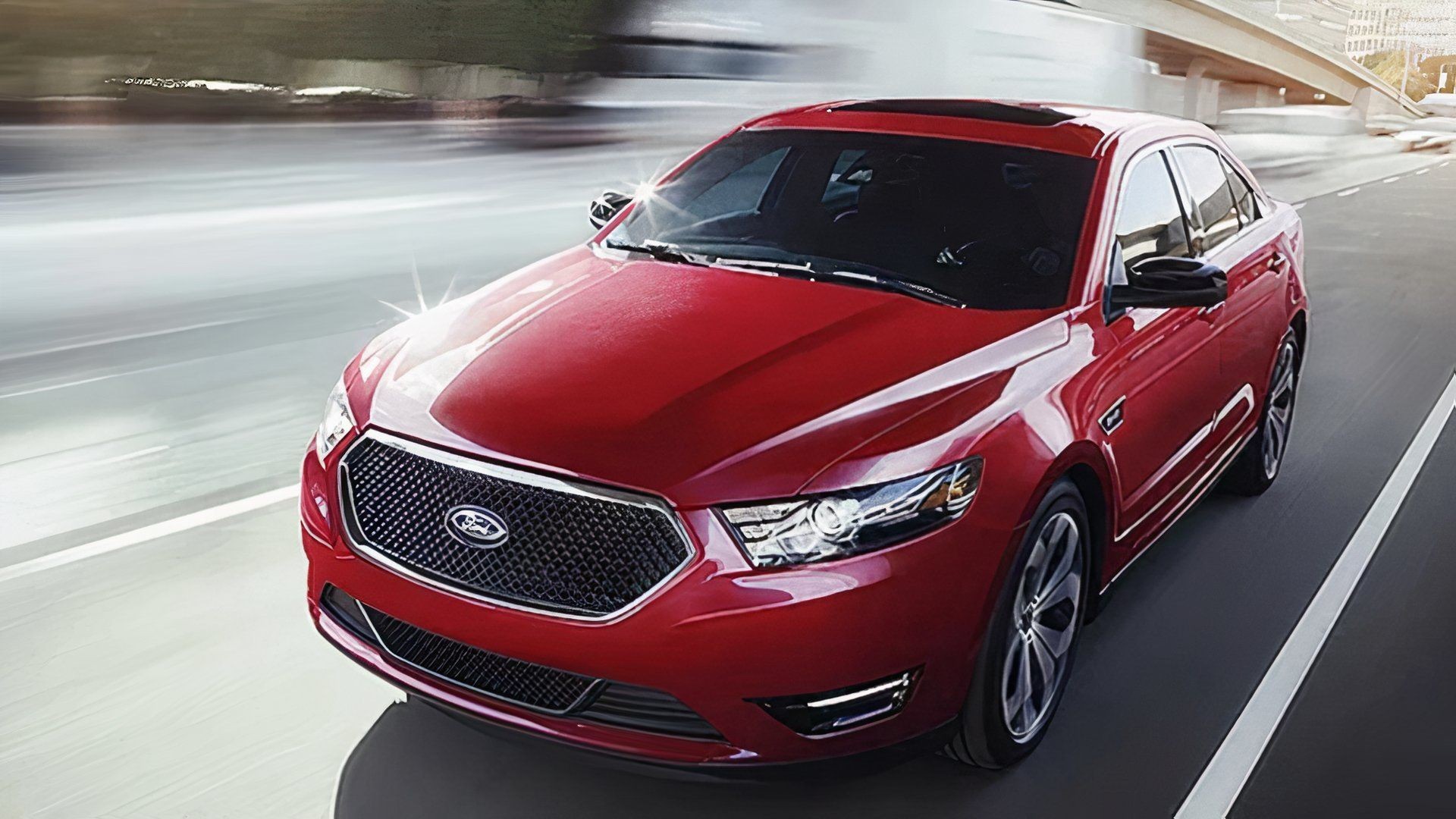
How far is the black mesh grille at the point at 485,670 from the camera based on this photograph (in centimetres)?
312

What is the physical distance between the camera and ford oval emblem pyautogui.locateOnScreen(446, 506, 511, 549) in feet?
10.2

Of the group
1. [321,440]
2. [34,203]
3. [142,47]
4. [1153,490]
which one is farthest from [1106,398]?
[142,47]

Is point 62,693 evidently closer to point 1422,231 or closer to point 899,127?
point 899,127

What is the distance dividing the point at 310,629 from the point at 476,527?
1.51 meters

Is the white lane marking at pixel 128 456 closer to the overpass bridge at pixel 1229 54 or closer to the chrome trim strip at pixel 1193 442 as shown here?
the chrome trim strip at pixel 1193 442

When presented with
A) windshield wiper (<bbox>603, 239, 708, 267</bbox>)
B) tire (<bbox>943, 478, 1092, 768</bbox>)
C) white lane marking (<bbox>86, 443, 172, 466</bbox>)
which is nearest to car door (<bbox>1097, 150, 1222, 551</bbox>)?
tire (<bbox>943, 478, 1092, 768</bbox>)

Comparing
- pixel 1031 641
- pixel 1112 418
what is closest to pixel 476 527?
pixel 1031 641

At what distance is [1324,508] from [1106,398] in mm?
2556

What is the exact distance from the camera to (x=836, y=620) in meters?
3.02

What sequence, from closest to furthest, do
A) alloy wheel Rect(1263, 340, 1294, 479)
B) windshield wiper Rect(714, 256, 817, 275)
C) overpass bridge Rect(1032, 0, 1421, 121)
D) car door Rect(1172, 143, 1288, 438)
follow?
windshield wiper Rect(714, 256, 817, 275) < car door Rect(1172, 143, 1288, 438) < alloy wheel Rect(1263, 340, 1294, 479) < overpass bridge Rect(1032, 0, 1421, 121)

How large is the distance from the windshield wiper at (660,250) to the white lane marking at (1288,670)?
6.83 feet

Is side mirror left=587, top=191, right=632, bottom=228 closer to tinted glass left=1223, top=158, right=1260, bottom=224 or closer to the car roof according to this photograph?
the car roof

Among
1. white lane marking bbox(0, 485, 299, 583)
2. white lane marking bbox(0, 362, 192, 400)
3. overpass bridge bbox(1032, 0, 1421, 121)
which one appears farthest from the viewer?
overpass bridge bbox(1032, 0, 1421, 121)

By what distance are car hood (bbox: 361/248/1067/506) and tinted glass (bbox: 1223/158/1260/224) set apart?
226 cm
